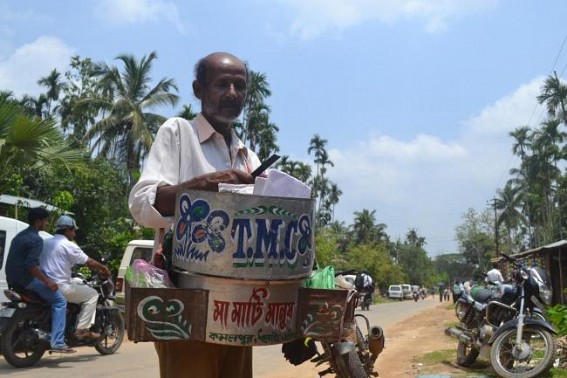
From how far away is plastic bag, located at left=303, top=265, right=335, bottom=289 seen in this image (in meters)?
1.56

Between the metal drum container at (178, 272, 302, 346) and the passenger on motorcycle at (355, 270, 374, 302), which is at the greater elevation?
the passenger on motorcycle at (355, 270, 374, 302)

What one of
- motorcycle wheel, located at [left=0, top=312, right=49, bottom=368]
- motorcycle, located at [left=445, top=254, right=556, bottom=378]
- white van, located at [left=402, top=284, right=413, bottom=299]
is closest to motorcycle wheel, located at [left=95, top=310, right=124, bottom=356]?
motorcycle wheel, located at [left=0, top=312, right=49, bottom=368]

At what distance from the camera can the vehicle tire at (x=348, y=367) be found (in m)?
4.93

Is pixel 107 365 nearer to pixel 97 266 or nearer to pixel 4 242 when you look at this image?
pixel 97 266

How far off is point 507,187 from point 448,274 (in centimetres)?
5898

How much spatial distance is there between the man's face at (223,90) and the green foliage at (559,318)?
7432 mm

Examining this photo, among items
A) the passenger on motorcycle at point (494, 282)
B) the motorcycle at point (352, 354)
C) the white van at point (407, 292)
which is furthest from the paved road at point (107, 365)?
the white van at point (407, 292)

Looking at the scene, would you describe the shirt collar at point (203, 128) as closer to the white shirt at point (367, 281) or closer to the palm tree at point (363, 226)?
the white shirt at point (367, 281)

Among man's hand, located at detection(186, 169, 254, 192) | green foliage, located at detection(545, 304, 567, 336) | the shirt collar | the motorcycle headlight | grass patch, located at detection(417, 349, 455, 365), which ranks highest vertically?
the shirt collar

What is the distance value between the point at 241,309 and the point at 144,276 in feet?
0.80

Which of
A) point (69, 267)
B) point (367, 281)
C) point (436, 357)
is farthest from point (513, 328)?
point (69, 267)

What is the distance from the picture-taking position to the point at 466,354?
8.24m

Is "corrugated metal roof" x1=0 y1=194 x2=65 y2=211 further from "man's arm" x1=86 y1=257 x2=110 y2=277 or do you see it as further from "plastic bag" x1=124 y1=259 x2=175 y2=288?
"plastic bag" x1=124 y1=259 x2=175 y2=288

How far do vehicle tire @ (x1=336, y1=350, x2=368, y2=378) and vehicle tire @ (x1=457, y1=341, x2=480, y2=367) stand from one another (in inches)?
136
